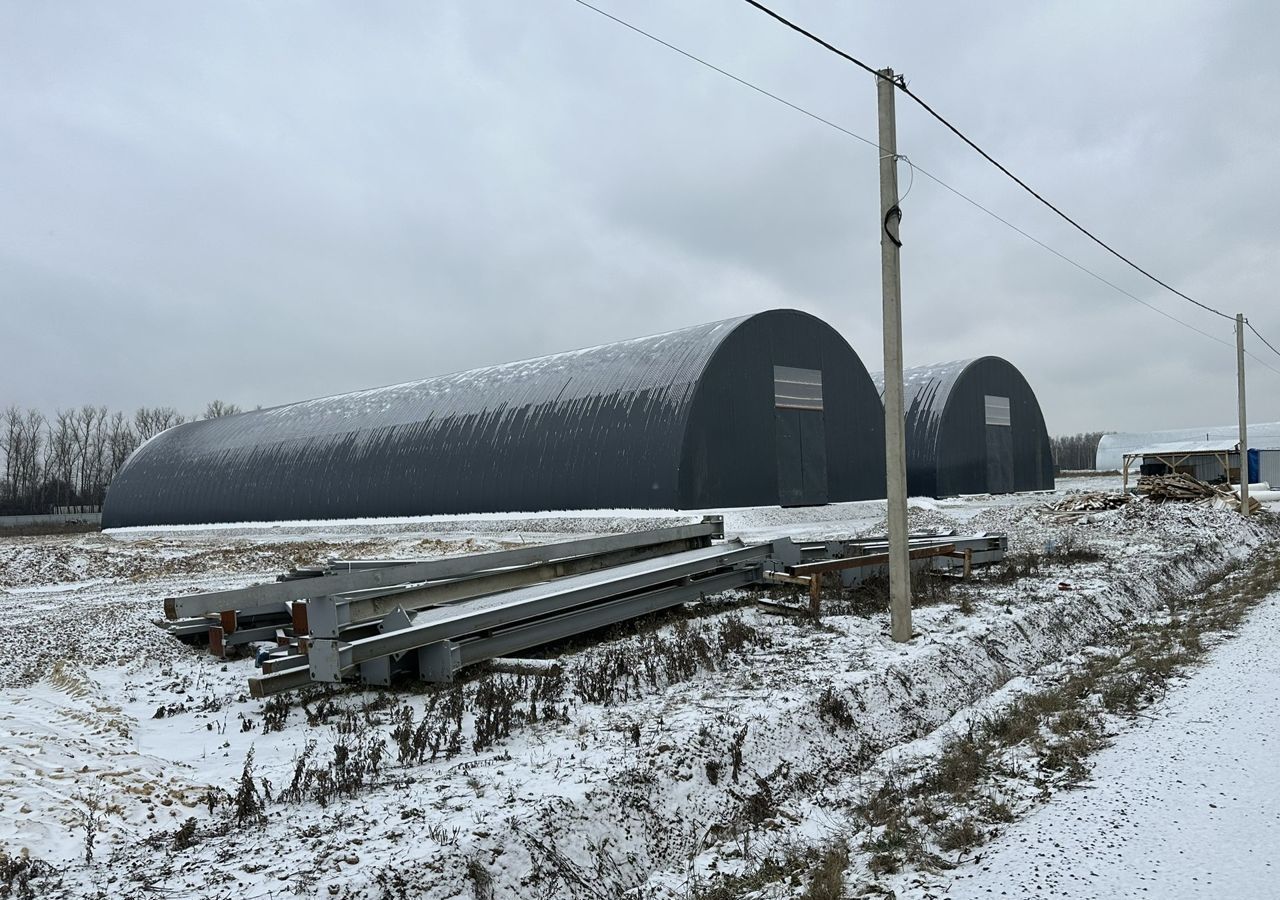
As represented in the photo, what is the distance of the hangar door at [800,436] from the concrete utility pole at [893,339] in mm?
20275

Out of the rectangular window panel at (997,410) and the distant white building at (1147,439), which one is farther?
the distant white building at (1147,439)

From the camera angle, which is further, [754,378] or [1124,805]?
[754,378]

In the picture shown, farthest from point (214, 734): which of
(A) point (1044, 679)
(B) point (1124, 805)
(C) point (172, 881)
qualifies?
(A) point (1044, 679)

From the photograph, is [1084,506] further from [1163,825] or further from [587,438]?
[1163,825]

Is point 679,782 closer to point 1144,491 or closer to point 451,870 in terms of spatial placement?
point 451,870

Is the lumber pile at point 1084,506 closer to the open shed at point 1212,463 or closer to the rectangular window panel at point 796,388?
the rectangular window panel at point 796,388

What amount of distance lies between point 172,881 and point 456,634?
411 cm

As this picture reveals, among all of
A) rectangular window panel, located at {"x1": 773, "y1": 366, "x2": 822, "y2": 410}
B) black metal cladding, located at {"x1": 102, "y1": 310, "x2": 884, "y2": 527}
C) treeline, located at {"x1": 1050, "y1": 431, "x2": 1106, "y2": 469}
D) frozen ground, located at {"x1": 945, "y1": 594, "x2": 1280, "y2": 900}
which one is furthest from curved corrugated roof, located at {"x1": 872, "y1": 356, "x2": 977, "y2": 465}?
treeline, located at {"x1": 1050, "y1": 431, "x2": 1106, "y2": 469}

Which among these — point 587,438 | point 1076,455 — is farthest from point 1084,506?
point 1076,455

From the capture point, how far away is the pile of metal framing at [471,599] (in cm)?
815

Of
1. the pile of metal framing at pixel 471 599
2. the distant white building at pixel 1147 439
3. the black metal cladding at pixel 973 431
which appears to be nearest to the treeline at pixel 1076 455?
the distant white building at pixel 1147 439

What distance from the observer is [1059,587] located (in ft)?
45.4

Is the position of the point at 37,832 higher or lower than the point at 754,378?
lower

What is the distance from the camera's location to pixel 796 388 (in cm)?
3212
